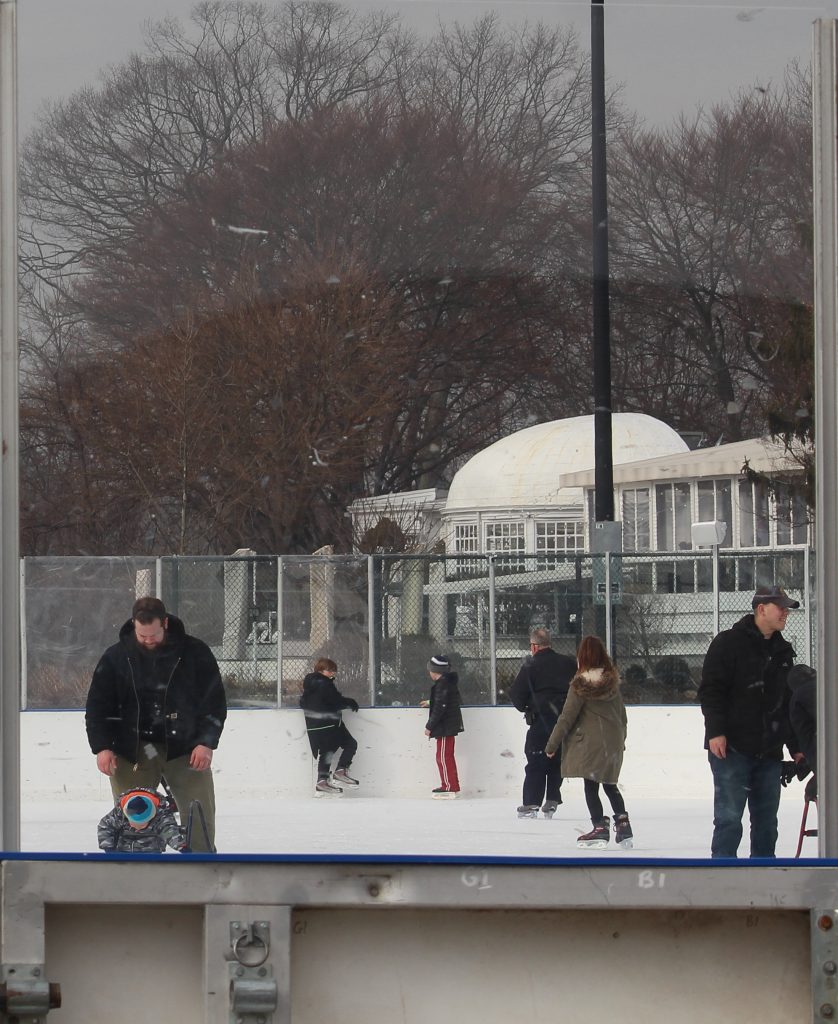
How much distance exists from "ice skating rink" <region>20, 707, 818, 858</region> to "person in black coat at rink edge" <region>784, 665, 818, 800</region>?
24mm

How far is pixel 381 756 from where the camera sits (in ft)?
6.00

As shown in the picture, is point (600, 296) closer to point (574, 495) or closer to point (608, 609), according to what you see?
point (574, 495)

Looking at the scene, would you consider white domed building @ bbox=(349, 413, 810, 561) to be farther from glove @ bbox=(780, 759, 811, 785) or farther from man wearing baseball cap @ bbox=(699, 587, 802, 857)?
glove @ bbox=(780, 759, 811, 785)

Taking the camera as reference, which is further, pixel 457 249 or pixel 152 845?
pixel 457 249

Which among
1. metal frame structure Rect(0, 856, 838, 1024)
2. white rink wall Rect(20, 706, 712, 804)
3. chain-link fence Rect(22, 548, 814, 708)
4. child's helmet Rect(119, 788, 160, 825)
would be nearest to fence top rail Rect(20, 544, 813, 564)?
chain-link fence Rect(22, 548, 814, 708)

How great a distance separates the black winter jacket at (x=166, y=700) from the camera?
1.76 metres

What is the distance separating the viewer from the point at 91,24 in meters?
1.80

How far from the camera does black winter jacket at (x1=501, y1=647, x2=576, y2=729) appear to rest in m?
1.83

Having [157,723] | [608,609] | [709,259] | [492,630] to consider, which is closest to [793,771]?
[608,609]

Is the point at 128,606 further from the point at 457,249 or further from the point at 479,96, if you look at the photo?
the point at 479,96

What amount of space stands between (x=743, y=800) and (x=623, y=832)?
0.20 m

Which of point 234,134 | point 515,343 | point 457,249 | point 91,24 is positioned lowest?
point 515,343

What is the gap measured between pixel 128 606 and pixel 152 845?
34 cm

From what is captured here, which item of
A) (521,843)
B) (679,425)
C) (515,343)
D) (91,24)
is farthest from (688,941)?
(91,24)
